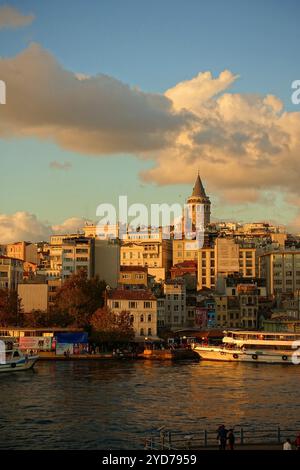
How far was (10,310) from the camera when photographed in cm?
6881

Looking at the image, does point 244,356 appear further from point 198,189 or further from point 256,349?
point 198,189

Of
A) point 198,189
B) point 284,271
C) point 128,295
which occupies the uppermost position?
point 198,189

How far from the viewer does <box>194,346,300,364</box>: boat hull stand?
6088 cm

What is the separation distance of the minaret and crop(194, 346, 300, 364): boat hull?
256 feet

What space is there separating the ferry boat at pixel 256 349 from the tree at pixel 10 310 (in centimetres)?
1663

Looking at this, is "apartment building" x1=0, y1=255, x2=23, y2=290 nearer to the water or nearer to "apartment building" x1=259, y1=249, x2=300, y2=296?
the water

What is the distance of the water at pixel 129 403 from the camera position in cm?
2933

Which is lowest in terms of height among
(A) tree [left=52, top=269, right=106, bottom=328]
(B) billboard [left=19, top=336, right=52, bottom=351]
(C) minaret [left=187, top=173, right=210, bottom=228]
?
(B) billboard [left=19, top=336, right=52, bottom=351]

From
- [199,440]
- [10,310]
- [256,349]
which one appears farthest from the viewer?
[10,310]

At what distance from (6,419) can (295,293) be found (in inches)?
2223

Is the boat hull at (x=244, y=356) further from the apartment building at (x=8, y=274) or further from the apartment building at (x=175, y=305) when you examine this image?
the apartment building at (x=8, y=274)

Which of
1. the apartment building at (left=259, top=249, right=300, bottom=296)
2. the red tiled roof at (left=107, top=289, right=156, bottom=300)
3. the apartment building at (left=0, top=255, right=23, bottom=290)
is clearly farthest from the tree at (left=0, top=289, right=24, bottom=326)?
the apartment building at (left=259, top=249, right=300, bottom=296)

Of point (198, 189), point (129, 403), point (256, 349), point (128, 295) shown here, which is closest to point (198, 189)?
point (198, 189)

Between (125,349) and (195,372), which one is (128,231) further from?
(195,372)
